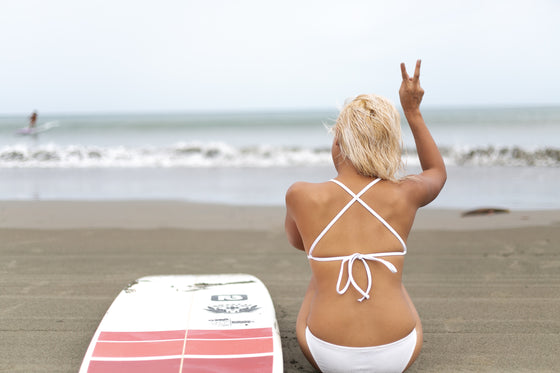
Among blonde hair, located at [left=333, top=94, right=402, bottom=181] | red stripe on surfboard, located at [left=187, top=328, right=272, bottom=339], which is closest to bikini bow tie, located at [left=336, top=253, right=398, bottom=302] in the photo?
blonde hair, located at [left=333, top=94, right=402, bottom=181]

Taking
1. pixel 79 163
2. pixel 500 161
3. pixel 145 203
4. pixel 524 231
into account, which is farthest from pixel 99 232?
pixel 500 161

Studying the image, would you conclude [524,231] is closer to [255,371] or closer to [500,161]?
[255,371]

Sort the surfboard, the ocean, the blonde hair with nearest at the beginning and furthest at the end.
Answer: the blonde hair < the surfboard < the ocean

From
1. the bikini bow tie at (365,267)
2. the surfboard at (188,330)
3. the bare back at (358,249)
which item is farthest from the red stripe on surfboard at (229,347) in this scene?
the bikini bow tie at (365,267)

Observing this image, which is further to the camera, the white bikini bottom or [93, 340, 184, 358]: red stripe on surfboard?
[93, 340, 184, 358]: red stripe on surfboard

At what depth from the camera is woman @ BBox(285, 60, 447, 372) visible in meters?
2.26

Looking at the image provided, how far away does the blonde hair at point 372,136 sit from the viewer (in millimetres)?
2242

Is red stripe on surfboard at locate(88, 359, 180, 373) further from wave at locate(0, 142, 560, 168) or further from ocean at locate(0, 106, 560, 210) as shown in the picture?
wave at locate(0, 142, 560, 168)

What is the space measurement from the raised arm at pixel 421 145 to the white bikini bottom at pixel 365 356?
664mm

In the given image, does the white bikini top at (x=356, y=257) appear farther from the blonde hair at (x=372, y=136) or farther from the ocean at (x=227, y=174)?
the ocean at (x=227, y=174)

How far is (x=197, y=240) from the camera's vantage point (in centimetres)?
582

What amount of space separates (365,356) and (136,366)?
1.10 m

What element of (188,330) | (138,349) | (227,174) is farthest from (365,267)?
(227,174)

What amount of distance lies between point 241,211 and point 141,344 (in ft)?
15.5
